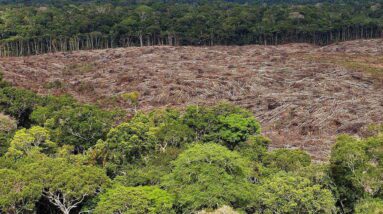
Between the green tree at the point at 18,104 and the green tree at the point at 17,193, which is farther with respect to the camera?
the green tree at the point at 18,104

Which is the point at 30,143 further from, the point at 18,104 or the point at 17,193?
the point at 18,104

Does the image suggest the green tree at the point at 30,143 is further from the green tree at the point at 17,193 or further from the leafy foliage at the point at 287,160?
the leafy foliage at the point at 287,160

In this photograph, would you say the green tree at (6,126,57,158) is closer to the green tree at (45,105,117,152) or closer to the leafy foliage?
the green tree at (45,105,117,152)

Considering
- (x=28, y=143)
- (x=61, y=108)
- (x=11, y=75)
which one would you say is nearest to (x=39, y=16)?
(x=11, y=75)

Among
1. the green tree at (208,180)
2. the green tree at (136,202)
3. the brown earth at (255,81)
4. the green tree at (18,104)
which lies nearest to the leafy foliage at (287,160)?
the green tree at (208,180)

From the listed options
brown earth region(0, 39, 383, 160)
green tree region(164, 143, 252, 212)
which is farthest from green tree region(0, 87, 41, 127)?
green tree region(164, 143, 252, 212)

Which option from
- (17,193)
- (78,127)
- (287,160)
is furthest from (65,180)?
(287,160)
